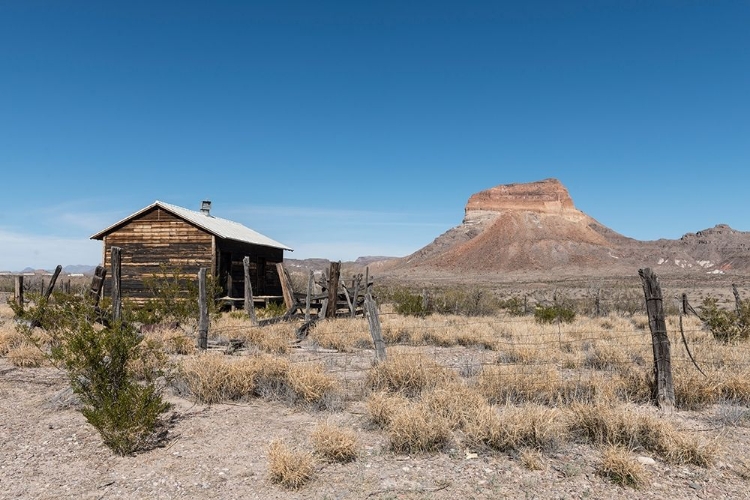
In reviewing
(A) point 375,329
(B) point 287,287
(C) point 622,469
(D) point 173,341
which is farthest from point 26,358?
(C) point 622,469

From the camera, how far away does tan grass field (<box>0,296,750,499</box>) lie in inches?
181

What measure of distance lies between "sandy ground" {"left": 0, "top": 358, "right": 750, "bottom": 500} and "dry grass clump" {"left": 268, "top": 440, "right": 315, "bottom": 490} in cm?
7

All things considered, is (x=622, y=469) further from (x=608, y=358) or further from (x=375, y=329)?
(x=608, y=358)

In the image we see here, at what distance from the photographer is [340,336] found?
474 inches

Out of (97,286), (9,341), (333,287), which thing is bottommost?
(9,341)

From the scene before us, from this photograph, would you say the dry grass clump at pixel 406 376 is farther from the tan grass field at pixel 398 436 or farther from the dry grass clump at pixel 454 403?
the dry grass clump at pixel 454 403

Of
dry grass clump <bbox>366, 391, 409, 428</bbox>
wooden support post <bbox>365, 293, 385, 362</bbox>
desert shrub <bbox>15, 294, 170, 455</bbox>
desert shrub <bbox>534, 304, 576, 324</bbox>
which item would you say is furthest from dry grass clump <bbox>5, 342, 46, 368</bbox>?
desert shrub <bbox>534, 304, 576, 324</bbox>

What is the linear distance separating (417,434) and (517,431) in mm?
1024

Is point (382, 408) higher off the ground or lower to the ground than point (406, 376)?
lower

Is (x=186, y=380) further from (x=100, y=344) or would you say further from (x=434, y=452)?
(x=434, y=452)

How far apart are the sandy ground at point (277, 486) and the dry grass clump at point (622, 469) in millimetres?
82

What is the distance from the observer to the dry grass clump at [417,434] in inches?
211

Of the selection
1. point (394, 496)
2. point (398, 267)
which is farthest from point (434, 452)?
point (398, 267)

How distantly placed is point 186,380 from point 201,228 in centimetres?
1264
